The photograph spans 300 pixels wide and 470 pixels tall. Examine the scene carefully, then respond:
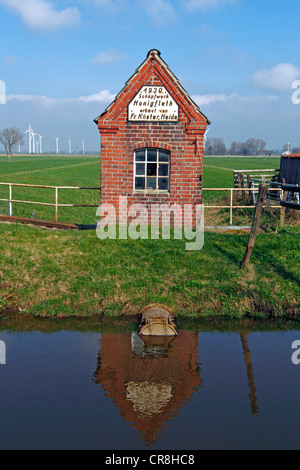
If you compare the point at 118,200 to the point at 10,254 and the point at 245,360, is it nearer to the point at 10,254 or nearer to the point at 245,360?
the point at 10,254

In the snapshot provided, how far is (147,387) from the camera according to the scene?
852 cm

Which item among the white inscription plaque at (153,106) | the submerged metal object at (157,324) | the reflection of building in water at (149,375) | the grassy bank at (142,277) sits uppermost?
the white inscription plaque at (153,106)

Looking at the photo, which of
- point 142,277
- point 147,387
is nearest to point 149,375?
point 147,387

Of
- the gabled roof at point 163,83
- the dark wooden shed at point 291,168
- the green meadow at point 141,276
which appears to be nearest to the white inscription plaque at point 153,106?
the gabled roof at point 163,83

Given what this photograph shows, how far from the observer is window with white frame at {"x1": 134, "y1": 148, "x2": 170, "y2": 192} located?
56.0ft

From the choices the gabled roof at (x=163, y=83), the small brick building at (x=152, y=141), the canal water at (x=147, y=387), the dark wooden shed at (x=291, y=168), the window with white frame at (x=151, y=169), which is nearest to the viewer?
the canal water at (x=147, y=387)

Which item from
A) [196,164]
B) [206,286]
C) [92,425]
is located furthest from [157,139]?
[92,425]

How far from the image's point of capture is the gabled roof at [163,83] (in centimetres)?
1623

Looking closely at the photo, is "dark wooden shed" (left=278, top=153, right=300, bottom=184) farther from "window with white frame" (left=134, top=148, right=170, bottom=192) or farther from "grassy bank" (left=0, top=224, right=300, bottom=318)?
"grassy bank" (left=0, top=224, right=300, bottom=318)

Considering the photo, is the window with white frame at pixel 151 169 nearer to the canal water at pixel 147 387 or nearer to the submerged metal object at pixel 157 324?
the submerged metal object at pixel 157 324

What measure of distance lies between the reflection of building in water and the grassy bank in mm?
1460

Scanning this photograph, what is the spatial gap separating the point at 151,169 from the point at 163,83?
115 inches

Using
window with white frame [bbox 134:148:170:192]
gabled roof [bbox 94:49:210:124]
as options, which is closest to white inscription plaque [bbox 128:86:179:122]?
gabled roof [bbox 94:49:210:124]

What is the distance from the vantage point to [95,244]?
14.8 metres
